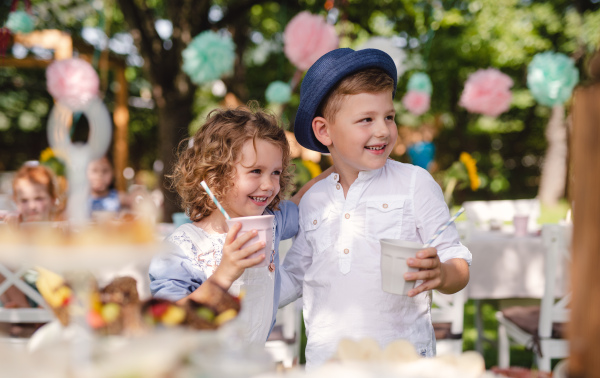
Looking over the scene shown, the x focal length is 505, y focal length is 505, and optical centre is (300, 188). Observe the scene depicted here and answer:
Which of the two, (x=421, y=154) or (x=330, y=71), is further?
(x=421, y=154)

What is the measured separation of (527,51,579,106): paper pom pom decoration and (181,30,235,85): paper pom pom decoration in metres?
3.55

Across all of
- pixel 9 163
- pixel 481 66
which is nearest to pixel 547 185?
pixel 481 66

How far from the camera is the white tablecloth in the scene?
377 centimetres

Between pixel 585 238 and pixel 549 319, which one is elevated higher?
pixel 585 238

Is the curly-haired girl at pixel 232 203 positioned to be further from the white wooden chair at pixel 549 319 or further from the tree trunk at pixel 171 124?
the tree trunk at pixel 171 124

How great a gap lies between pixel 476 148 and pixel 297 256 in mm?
20189

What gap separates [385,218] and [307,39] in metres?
3.21

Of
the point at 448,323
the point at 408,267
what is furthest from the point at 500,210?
the point at 408,267

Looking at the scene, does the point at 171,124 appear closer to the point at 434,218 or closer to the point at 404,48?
the point at 404,48

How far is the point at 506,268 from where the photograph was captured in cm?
381

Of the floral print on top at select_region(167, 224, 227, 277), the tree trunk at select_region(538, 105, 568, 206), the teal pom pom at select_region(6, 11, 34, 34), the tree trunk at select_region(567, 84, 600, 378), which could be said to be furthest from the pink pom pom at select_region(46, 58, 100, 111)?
the tree trunk at select_region(538, 105, 568, 206)

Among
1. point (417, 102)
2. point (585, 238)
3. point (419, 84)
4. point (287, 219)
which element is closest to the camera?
point (585, 238)

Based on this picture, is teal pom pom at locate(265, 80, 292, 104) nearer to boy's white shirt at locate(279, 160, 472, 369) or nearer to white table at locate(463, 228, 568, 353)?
white table at locate(463, 228, 568, 353)

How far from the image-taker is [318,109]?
6.41 ft
